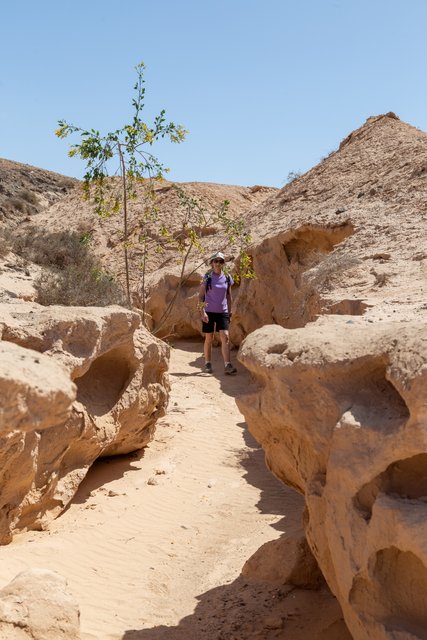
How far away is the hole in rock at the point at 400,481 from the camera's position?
307 centimetres

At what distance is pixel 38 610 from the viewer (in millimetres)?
3588

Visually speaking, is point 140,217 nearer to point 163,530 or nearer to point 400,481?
point 163,530

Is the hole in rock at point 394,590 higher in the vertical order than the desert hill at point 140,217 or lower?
lower

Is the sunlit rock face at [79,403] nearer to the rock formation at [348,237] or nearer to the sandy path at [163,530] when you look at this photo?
the sandy path at [163,530]

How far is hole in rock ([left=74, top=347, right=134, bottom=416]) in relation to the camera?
6.48 meters

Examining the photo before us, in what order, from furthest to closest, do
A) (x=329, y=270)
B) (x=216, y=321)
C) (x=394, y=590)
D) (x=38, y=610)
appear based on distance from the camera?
(x=216, y=321)
(x=329, y=270)
(x=38, y=610)
(x=394, y=590)

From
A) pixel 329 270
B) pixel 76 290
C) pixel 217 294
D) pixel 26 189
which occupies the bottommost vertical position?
pixel 76 290

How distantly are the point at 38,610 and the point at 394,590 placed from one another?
6.20 feet

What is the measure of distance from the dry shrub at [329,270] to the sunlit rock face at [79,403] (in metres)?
2.49

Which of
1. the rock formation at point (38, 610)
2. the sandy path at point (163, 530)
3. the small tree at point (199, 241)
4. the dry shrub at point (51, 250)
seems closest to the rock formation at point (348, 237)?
the small tree at point (199, 241)

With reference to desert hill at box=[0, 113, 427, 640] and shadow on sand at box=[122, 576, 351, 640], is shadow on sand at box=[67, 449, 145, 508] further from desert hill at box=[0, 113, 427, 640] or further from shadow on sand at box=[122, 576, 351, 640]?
shadow on sand at box=[122, 576, 351, 640]

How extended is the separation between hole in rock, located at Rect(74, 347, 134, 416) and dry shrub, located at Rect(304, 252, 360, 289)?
117 inches

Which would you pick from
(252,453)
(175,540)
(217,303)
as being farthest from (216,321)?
(175,540)

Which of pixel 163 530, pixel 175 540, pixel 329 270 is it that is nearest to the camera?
pixel 175 540
